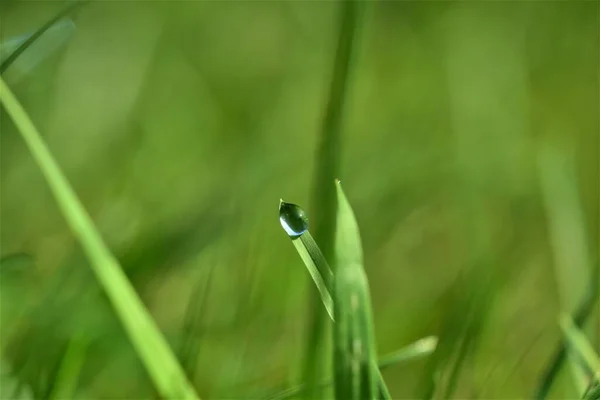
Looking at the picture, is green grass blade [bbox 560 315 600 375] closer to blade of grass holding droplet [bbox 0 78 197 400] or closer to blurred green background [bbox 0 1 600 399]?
blurred green background [bbox 0 1 600 399]

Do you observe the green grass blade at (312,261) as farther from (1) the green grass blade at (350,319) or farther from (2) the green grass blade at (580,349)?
(2) the green grass blade at (580,349)

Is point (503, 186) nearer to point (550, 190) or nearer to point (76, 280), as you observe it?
point (550, 190)

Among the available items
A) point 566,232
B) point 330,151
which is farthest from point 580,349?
point 566,232

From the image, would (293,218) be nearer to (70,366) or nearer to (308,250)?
(308,250)

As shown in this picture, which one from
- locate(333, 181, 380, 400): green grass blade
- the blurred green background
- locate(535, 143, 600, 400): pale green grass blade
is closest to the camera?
locate(333, 181, 380, 400): green grass blade

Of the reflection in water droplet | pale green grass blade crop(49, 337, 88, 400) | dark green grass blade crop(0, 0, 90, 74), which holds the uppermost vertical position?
dark green grass blade crop(0, 0, 90, 74)

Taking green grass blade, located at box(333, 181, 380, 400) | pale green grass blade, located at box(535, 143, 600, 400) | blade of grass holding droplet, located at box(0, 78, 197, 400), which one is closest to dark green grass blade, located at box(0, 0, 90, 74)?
blade of grass holding droplet, located at box(0, 78, 197, 400)
